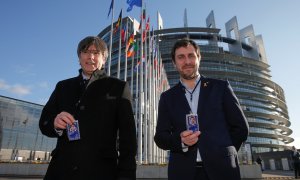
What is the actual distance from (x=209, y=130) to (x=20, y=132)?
266 ft

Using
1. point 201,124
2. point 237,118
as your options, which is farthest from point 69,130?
point 237,118

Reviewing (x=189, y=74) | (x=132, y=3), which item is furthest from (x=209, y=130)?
(x=132, y=3)

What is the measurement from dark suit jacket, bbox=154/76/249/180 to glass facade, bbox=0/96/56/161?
73682 mm

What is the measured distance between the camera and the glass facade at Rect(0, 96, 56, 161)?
68250 mm

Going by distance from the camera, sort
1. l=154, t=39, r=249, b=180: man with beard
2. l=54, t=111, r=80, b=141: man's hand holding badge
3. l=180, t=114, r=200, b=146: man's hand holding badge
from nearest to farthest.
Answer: l=54, t=111, r=80, b=141: man's hand holding badge < l=180, t=114, r=200, b=146: man's hand holding badge < l=154, t=39, r=249, b=180: man with beard

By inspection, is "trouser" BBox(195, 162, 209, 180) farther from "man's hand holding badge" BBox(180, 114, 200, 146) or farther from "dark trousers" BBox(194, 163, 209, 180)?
"man's hand holding badge" BBox(180, 114, 200, 146)

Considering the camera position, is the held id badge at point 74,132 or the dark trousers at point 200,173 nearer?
the held id badge at point 74,132

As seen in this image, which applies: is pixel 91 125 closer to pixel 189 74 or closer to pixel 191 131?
pixel 191 131

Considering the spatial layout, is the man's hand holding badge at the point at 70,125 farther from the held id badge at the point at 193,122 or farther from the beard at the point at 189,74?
the beard at the point at 189,74

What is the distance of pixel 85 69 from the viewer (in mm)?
2693

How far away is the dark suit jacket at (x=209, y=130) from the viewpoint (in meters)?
2.44

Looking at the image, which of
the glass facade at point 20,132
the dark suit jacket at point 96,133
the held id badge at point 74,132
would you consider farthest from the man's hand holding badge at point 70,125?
the glass facade at point 20,132

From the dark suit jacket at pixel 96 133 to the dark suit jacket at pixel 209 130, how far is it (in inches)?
21.5

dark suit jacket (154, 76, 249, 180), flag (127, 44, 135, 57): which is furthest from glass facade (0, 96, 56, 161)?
dark suit jacket (154, 76, 249, 180)
